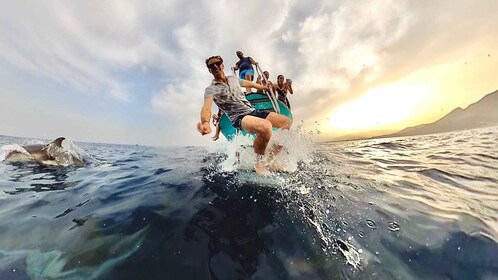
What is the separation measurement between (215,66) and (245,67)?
180 inches

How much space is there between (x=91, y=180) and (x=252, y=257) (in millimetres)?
5563

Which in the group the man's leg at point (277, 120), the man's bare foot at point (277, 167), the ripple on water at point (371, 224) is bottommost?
the ripple on water at point (371, 224)

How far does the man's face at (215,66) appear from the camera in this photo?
18.4ft

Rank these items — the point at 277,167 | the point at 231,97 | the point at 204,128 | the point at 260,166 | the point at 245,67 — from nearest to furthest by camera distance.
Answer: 1. the point at 204,128
2. the point at 231,97
3. the point at 260,166
4. the point at 277,167
5. the point at 245,67

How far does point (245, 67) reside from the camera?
10.0 meters

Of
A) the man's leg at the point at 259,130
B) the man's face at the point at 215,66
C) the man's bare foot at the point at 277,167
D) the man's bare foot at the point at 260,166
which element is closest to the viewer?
the man's face at the point at 215,66

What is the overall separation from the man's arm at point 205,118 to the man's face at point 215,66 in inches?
23.0

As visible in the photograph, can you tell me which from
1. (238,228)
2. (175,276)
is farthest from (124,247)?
(238,228)

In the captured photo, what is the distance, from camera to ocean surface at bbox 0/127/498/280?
274cm

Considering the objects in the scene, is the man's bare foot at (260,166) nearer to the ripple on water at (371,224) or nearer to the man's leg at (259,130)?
the man's leg at (259,130)

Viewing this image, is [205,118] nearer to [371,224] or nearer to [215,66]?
[215,66]

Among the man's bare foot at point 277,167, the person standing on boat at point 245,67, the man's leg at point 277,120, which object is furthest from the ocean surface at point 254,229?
the person standing on boat at point 245,67

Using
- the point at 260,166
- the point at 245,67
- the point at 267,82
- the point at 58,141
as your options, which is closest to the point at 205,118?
the point at 260,166

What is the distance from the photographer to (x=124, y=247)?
3.05 m
